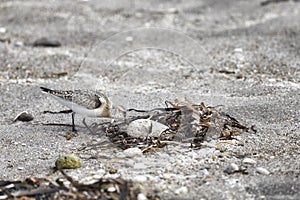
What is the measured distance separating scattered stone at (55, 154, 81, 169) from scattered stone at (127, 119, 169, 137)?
52cm

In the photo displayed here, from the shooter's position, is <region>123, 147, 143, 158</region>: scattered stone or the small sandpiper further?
the small sandpiper

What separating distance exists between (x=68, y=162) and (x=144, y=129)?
0.63 meters

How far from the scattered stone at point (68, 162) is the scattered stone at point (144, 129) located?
519 millimetres

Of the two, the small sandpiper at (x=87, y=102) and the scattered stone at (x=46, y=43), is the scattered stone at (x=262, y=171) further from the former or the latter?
the scattered stone at (x=46, y=43)

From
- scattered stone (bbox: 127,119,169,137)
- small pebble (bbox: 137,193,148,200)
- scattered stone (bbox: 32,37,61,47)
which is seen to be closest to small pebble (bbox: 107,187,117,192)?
small pebble (bbox: 137,193,148,200)

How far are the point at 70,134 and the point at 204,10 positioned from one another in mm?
5253

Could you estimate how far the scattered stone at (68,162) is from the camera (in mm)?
3463

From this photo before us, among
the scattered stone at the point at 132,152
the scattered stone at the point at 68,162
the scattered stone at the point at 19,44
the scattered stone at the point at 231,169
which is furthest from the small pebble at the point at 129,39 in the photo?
the scattered stone at the point at 231,169

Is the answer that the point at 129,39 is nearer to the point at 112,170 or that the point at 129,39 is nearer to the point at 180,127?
the point at 180,127

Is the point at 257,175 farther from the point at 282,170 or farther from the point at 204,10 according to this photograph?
the point at 204,10

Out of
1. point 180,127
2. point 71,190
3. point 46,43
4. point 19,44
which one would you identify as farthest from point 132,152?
point 19,44

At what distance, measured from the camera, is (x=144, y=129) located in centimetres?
388

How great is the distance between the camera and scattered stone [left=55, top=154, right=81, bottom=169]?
346cm

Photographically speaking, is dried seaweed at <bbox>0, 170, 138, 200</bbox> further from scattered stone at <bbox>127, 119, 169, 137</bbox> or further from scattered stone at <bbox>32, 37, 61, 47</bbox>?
scattered stone at <bbox>32, 37, 61, 47</bbox>
